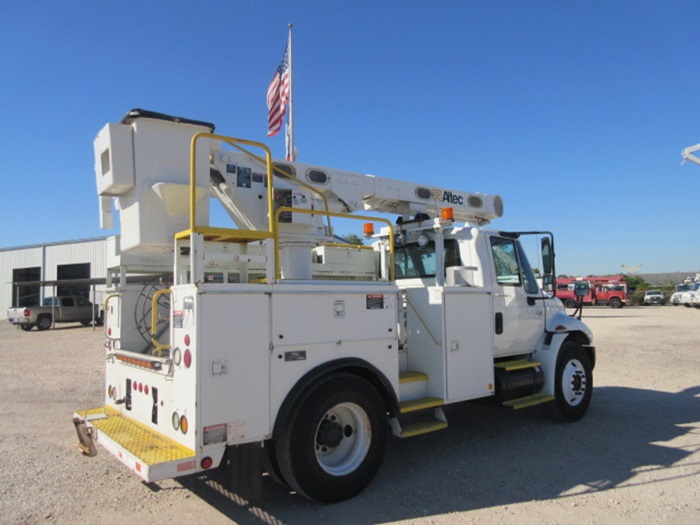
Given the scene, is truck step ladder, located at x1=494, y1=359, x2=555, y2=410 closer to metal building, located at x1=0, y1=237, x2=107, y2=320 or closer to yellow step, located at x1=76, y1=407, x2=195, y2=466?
yellow step, located at x1=76, y1=407, x2=195, y2=466

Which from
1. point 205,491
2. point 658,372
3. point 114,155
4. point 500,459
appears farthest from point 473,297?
point 658,372

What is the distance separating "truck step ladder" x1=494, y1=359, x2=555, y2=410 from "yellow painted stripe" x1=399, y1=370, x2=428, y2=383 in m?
1.34

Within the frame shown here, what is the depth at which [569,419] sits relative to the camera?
710 cm

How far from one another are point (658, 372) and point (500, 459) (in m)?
7.60

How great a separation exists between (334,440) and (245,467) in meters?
0.80

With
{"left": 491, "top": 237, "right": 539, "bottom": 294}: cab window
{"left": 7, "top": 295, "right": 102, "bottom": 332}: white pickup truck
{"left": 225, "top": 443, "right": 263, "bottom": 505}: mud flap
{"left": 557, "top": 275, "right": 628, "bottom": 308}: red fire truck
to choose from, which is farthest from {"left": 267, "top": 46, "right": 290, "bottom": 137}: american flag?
{"left": 557, "top": 275, "right": 628, "bottom": 308}: red fire truck

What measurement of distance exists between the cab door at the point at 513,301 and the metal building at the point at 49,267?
3031 cm

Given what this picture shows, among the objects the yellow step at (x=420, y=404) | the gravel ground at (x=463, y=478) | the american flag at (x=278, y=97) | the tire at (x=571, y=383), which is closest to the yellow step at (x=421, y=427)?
the yellow step at (x=420, y=404)

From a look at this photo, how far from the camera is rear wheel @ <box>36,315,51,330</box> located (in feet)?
88.1

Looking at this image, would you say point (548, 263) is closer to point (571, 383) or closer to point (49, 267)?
point (571, 383)

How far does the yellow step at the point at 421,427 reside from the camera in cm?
504

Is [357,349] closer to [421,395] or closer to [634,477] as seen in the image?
[421,395]

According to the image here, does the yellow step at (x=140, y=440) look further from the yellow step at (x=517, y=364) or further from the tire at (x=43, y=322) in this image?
the tire at (x=43, y=322)

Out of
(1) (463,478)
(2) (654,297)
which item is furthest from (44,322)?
(2) (654,297)
